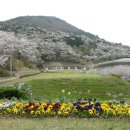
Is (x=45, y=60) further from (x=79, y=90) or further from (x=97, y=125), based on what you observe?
(x=97, y=125)

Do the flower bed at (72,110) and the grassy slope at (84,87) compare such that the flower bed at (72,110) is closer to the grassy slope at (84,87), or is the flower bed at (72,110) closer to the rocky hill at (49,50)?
the grassy slope at (84,87)

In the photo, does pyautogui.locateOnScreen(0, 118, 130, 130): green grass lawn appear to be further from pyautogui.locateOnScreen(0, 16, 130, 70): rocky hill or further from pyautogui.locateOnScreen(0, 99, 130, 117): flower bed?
pyautogui.locateOnScreen(0, 16, 130, 70): rocky hill

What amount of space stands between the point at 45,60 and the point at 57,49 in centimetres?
477

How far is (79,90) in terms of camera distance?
3209cm

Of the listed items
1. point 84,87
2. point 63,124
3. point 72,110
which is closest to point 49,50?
point 84,87

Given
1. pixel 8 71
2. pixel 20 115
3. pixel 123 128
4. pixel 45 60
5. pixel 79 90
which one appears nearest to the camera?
pixel 123 128

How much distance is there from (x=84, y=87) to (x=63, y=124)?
2013 centimetres

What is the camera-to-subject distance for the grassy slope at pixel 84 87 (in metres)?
30.5

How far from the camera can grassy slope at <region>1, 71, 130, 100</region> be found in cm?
3045

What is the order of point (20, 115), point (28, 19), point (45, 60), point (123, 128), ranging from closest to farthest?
point (123, 128), point (20, 115), point (45, 60), point (28, 19)

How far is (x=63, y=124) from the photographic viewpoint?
41.4ft

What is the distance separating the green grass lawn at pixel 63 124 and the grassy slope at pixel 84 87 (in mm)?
15723

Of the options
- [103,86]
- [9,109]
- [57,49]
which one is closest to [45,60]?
[57,49]

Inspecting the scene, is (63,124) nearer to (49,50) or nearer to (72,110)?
(72,110)
